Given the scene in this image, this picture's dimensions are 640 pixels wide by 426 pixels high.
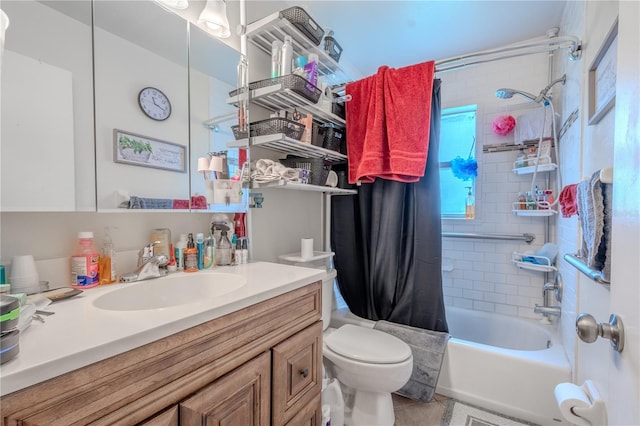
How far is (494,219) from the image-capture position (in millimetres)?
2332

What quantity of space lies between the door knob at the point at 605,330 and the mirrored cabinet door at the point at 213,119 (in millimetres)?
1320

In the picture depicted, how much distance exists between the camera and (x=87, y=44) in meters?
0.95

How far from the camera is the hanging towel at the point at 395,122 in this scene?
5.61ft

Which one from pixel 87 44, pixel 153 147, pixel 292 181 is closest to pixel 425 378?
pixel 292 181

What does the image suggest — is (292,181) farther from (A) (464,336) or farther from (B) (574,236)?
(A) (464,336)

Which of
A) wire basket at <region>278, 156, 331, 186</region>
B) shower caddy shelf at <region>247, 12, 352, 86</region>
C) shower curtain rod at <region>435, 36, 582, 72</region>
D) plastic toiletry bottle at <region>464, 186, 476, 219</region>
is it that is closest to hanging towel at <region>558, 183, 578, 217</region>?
shower curtain rod at <region>435, 36, 582, 72</region>

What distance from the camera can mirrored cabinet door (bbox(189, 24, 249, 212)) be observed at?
1.27 meters

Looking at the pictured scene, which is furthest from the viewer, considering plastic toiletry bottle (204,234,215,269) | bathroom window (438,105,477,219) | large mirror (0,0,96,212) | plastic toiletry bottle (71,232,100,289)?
bathroom window (438,105,477,219)

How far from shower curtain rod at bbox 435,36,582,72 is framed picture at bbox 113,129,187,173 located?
1.56 m

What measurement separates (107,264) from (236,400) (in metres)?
0.63

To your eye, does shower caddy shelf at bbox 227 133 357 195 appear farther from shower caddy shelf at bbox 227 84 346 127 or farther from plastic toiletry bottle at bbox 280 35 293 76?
plastic toiletry bottle at bbox 280 35 293 76

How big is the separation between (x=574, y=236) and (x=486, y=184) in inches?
39.0

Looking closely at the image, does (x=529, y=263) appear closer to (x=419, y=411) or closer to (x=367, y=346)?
(x=419, y=411)

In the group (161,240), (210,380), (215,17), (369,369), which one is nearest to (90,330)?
(210,380)
